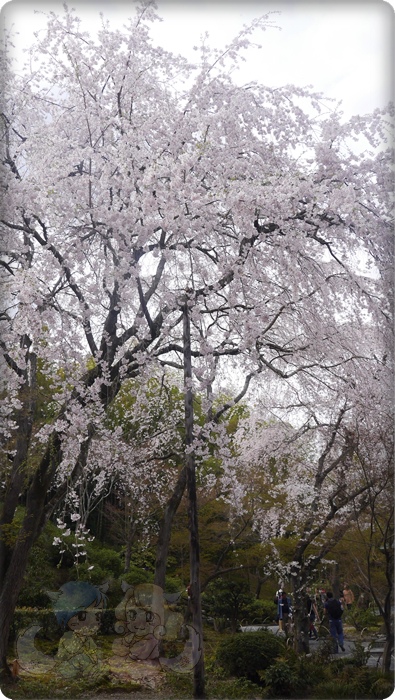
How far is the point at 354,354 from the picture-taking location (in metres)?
5.49

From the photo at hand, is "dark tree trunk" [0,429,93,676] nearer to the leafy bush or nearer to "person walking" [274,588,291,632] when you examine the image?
the leafy bush

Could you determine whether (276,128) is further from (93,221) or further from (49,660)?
(49,660)

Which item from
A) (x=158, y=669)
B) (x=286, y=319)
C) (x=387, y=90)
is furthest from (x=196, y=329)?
(x=158, y=669)

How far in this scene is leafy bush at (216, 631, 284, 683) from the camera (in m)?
5.18

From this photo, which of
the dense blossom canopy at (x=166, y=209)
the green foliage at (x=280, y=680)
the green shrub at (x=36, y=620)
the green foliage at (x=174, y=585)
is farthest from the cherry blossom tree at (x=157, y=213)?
the green foliage at (x=174, y=585)

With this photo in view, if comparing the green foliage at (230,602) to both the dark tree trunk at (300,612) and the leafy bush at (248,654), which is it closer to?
the dark tree trunk at (300,612)

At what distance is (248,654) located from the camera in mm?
5223

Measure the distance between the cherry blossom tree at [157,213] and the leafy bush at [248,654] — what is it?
1.80m

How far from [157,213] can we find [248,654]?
3610mm

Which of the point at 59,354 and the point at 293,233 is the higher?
the point at 293,233

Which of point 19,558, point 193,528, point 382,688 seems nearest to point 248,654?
point 382,688

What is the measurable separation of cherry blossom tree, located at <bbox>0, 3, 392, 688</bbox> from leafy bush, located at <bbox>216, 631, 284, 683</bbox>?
1803mm

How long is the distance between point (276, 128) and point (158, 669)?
4.31m

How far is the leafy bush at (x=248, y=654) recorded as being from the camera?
518 centimetres
